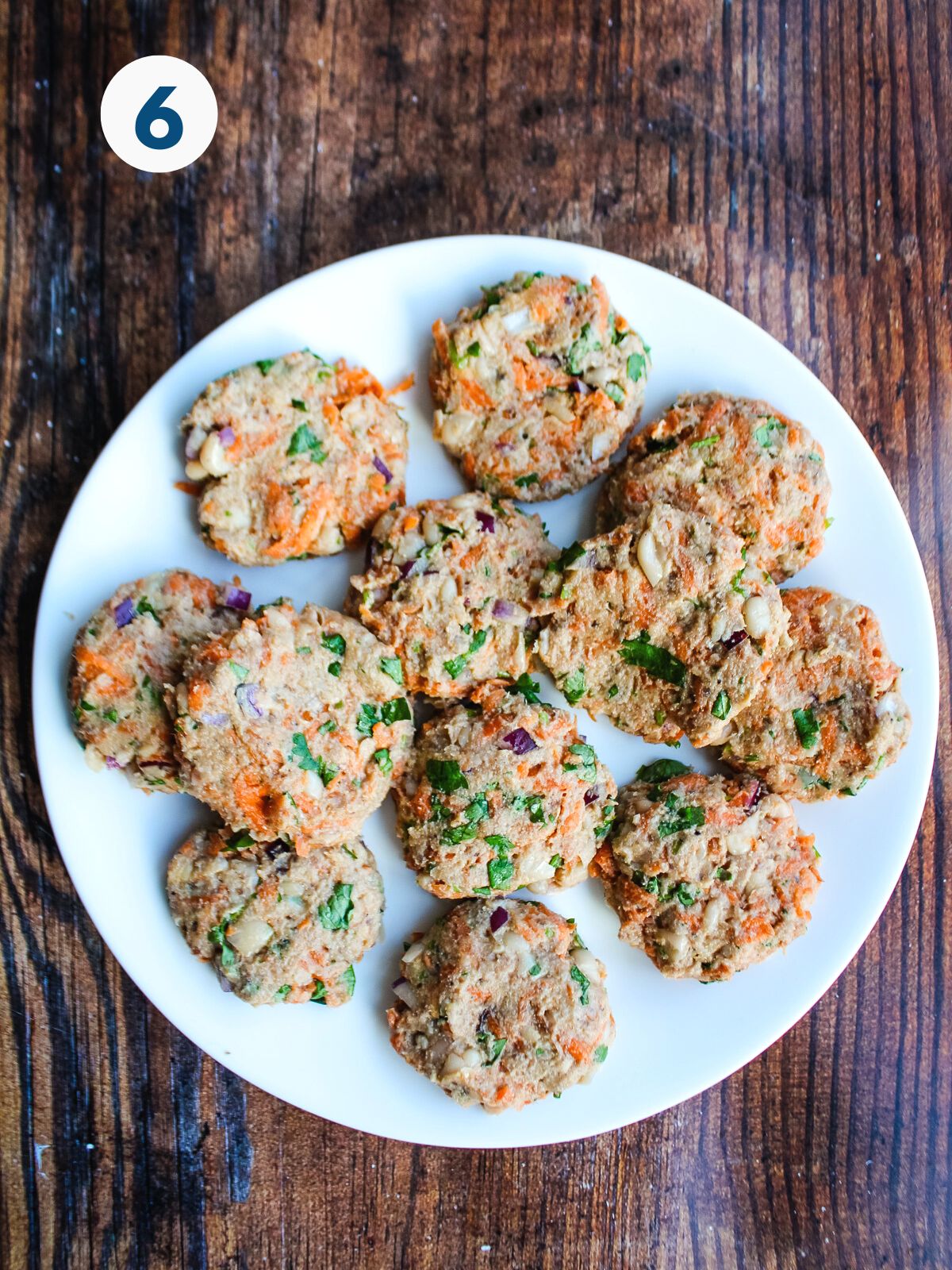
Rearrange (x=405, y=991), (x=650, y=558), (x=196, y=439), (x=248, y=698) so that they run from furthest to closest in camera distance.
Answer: (x=405, y=991) < (x=196, y=439) < (x=650, y=558) < (x=248, y=698)

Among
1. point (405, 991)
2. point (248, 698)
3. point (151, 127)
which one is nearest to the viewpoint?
point (248, 698)

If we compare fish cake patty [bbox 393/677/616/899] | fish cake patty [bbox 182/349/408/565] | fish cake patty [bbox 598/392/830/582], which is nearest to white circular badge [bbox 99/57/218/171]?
fish cake patty [bbox 182/349/408/565]

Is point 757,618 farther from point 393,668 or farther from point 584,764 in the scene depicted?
point 393,668

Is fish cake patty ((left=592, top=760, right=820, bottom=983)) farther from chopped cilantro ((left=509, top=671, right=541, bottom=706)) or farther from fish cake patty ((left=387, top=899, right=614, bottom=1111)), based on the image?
chopped cilantro ((left=509, top=671, right=541, bottom=706))

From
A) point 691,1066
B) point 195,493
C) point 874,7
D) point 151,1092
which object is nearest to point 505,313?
point 195,493

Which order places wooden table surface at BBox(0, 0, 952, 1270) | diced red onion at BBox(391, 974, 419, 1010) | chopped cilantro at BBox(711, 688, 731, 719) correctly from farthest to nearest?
wooden table surface at BBox(0, 0, 952, 1270) → diced red onion at BBox(391, 974, 419, 1010) → chopped cilantro at BBox(711, 688, 731, 719)

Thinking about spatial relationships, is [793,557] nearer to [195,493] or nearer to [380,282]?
[380,282]

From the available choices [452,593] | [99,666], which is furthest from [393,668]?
[99,666]

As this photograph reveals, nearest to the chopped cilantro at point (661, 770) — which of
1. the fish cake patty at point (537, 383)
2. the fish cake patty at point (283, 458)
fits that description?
the fish cake patty at point (537, 383)
